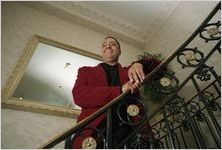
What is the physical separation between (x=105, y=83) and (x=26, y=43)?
2.28 metres

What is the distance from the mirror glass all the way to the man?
143cm

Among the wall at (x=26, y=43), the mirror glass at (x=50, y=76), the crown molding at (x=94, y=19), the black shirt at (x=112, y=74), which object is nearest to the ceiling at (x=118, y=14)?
the crown molding at (x=94, y=19)

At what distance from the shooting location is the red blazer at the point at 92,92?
154cm

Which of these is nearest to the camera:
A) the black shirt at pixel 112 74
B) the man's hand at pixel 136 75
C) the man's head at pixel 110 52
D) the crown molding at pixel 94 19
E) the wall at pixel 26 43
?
the man's hand at pixel 136 75

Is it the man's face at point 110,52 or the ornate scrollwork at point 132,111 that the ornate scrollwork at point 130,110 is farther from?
the man's face at point 110,52

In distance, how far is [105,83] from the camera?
71.5 inches

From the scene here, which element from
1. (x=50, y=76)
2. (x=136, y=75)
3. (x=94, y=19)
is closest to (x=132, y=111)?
(x=136, y=75)

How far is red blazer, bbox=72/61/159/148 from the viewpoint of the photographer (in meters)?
1.54

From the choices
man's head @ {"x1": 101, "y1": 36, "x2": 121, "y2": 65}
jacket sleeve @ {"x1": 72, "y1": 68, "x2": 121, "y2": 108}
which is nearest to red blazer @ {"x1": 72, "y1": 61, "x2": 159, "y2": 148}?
jacket sleeve @ {"x1": 72, "y1": 68, "x2": 121, "y2": 108}

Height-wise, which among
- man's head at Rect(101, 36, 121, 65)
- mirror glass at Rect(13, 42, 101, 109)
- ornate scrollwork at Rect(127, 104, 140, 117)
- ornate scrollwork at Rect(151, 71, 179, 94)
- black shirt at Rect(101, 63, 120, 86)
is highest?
mirror glass at Rect(13, 42, 101, 109)

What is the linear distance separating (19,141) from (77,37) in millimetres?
2312

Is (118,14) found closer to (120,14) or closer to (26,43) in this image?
(120,14)

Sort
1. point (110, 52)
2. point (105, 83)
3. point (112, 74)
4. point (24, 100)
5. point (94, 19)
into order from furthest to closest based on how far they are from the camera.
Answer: point (94, 19), point (24, 100), point (110, 52), point (112, 74), point (105, 83)

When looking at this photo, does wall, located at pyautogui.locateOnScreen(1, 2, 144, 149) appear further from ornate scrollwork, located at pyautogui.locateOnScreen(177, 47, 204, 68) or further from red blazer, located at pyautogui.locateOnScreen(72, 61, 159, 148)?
ornate scrollwork, located at pyautogui.locateOnScreen(177, 47, 204, 68)
